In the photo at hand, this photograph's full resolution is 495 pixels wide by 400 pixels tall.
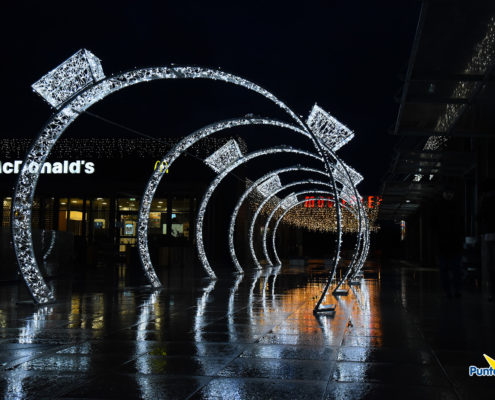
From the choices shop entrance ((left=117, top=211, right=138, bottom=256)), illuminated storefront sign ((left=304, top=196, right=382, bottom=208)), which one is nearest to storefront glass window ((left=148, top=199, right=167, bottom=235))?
shop entrance ((left=117, top=211, right=138, bottom=256))

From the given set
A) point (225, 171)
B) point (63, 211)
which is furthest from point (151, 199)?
point (63, 211)

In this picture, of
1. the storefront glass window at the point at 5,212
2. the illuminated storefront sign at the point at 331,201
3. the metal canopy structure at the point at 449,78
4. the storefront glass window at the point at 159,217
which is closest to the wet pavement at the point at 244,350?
the metal canopy structure at the point at 449,78

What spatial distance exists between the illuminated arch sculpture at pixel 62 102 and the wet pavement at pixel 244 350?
38.7 inches

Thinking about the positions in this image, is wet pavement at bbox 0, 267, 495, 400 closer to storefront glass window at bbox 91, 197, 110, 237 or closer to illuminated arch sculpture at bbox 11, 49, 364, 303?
illuminated arch sculpture at bbox 11, 49, 364, 303

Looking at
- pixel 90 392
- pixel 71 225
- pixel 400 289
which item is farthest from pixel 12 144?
pixel 90 392

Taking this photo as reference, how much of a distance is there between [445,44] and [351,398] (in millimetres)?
7382

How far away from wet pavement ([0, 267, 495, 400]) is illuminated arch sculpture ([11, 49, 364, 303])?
983 mm

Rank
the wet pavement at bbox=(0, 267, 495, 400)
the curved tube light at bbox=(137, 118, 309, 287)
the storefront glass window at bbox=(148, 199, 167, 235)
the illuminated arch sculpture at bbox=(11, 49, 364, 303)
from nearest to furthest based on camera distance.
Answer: the wet pavement at bbox=(0, 267, 495, 400) → the illuminated arch sculpture at bbox=(11, 49, 364, 303) → the curved tube light at bbox=(137, 118, 309, 287) → the storefront glass window at bbox=(148, 199, 167, 235)

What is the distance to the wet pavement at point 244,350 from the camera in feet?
14.9

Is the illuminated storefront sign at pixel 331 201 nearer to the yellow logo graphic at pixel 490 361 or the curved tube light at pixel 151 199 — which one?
the curved tube light at pixel 151 199

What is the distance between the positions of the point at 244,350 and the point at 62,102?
724 centimetres

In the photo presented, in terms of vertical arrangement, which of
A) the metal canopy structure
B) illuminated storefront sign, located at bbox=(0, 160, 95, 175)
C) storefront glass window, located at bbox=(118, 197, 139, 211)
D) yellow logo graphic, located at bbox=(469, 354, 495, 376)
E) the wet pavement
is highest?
illuminated storefront sign, located at bbox=(0, 160, 95, 175)

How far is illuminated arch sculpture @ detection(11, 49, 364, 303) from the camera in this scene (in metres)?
11.0

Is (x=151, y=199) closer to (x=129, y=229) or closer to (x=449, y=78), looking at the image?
(x=449, y=78)
